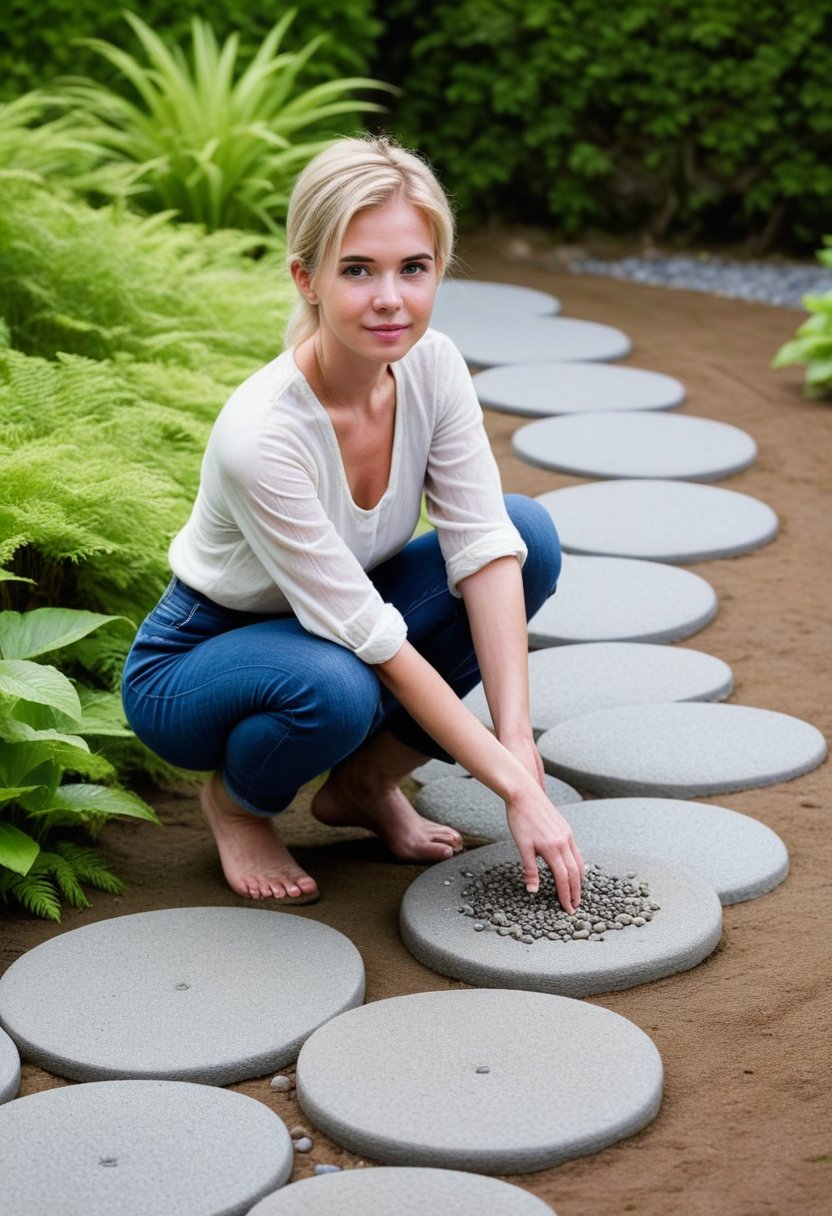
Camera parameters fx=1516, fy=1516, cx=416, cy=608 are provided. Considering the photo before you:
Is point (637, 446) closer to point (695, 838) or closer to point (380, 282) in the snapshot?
point (695, 838)

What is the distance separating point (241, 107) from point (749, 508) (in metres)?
3.20

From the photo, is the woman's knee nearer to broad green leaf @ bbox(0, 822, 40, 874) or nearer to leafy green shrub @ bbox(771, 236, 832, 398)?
broad green leaf @ bbox(0, 822, 40, 874)

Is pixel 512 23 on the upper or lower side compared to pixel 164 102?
upper

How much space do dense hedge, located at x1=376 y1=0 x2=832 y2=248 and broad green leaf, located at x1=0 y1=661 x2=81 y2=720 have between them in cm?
573

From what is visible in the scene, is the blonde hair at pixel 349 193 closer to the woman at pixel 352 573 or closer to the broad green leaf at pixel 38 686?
the woman at pixel 352 573

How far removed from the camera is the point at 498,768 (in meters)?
2.30

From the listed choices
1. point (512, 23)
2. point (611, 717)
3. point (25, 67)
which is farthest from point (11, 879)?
point (512, 23)

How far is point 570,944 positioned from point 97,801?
0.87 meters

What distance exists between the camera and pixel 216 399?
3775mm

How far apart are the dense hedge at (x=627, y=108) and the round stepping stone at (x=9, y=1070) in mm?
6226

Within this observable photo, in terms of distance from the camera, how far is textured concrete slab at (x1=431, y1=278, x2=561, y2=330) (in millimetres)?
6316

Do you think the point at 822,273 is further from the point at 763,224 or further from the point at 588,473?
the point at 588,473

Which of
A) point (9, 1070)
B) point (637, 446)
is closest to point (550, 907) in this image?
point (9, 1070)

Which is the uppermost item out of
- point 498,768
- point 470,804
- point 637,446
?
point 498,768
